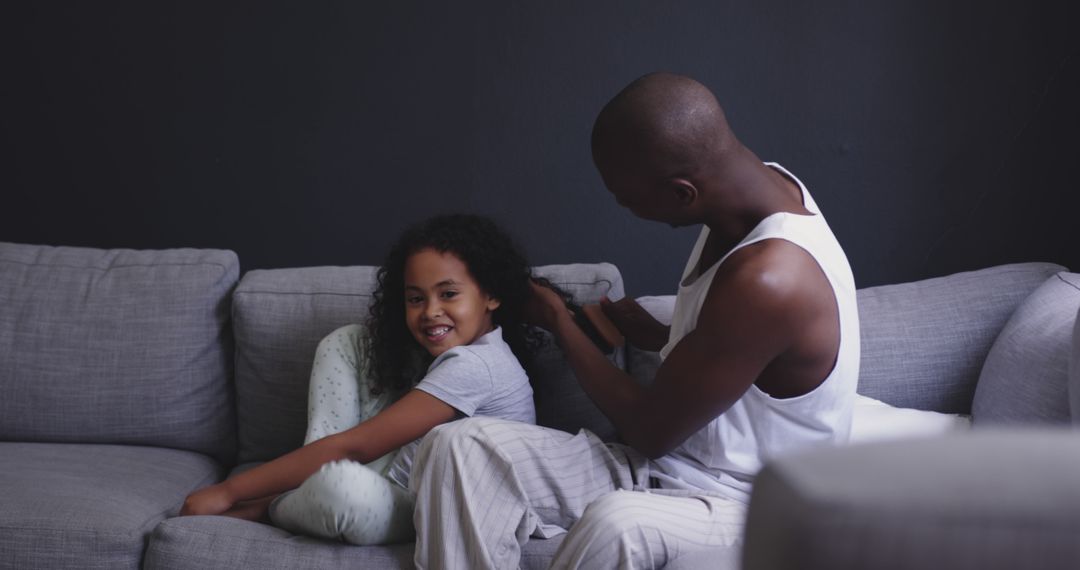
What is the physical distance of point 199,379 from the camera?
2.27 meters

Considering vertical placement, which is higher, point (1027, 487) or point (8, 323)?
point (1027, 487)

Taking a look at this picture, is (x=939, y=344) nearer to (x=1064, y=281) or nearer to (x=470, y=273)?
(x=1064, y=281)

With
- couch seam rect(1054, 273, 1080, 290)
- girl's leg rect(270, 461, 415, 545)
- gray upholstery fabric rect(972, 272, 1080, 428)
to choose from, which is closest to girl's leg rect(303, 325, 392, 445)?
girl's leg rect(270, 461, 415, 545)

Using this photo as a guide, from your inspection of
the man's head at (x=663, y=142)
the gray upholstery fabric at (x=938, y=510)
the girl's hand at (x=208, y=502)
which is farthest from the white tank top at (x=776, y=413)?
the gray upholstery fabric at (x=938, y=510)

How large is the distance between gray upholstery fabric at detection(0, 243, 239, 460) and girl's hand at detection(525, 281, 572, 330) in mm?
756

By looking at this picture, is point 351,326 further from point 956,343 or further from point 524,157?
point 956,343

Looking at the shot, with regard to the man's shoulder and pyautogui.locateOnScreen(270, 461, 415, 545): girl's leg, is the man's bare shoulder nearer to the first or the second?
the man's shoulder

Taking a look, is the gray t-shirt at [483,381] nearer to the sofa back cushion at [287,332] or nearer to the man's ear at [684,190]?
the sofa back cushion at [287,332]

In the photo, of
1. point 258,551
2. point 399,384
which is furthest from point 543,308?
point 258,551

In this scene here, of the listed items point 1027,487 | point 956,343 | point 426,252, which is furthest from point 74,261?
point 1027,487

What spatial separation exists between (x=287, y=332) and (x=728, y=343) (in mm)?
1103

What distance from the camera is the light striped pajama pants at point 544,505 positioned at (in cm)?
146

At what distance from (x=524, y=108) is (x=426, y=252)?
2.13 ft

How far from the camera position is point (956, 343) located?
205 centimetres
